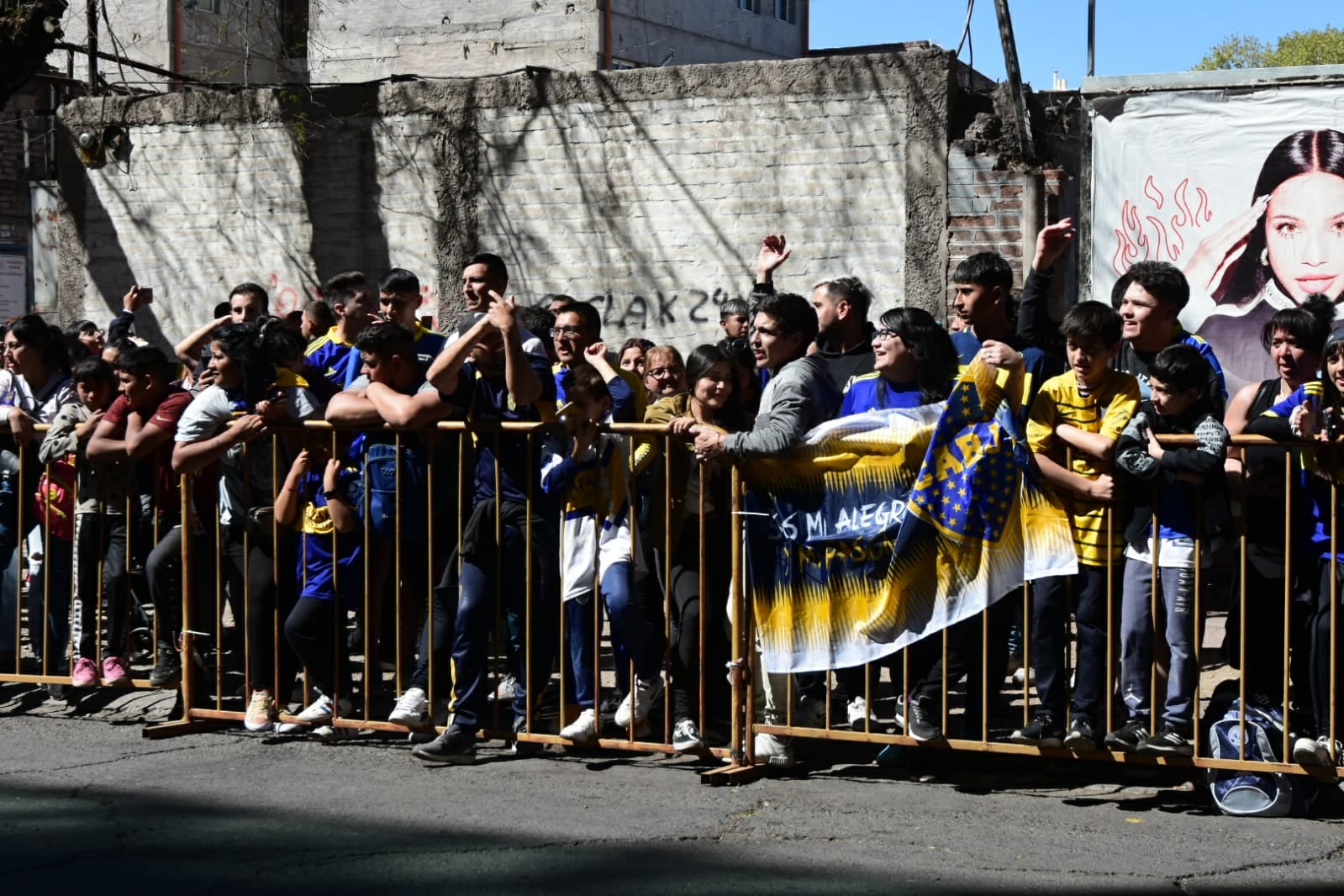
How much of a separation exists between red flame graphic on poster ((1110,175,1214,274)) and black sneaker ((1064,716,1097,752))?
524 cm

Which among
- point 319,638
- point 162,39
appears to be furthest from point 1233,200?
point 162,39

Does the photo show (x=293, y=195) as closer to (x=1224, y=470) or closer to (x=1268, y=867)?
(x=1224, y=470)

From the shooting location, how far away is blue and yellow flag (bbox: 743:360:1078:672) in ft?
20.1

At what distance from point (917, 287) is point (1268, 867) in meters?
6.92

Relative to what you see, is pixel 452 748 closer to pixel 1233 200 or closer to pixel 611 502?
pixel 611 502

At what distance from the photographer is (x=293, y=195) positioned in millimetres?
13578

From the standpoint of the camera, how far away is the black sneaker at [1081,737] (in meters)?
5.95

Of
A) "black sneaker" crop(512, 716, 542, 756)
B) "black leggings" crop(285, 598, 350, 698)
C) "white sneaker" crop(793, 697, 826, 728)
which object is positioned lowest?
"black sneaker" crop(512, 716, 542, 756)

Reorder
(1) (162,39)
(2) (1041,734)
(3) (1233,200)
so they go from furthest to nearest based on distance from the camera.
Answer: (1) (162,39)
(3) (1233,200)
(2) (1041,734)

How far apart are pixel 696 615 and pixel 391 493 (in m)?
1.42

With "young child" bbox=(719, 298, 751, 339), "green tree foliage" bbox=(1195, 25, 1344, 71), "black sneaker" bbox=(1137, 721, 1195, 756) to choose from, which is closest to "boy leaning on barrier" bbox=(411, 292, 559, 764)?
"young child" bbox=(719, 298, 751, 339)

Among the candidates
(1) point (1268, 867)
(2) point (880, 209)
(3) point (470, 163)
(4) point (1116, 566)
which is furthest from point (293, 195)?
(1) point (1268, 867)

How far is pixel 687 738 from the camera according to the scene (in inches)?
259

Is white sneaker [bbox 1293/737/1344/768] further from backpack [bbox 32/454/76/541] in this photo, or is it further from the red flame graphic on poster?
backpack [bbox 32/454/76/541]
